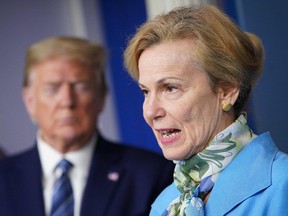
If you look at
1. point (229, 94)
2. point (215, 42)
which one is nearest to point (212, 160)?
point (229, 94)

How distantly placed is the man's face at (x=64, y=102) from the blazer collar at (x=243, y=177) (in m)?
1.46

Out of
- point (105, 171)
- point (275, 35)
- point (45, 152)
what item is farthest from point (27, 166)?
point (275, 35)

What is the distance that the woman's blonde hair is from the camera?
2303mm

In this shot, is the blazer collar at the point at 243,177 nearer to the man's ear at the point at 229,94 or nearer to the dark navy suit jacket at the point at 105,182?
the man's ear at the point at 229,94

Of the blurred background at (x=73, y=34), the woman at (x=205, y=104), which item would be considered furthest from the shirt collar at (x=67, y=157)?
the woman at (x=205, y=104)

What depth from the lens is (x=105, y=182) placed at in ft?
11.4

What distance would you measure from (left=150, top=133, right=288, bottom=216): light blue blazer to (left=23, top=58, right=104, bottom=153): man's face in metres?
1.46

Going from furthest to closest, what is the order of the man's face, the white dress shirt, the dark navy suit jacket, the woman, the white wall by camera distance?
the white wall, the man's face, the white dress shirt, the dark navy suit jacket, the woman

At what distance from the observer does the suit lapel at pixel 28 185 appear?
11.2 feet

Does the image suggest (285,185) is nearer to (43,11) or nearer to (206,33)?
(206,33)

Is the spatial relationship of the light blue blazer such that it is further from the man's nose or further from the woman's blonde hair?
the man's nose

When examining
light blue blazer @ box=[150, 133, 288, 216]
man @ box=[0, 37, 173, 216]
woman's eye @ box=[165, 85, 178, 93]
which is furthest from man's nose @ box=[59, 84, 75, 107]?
light blue blazer @ box=[150, 133, 288, 216]

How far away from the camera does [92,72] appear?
3.80 metres

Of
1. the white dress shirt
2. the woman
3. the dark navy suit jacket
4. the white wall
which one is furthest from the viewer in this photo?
the white wall
